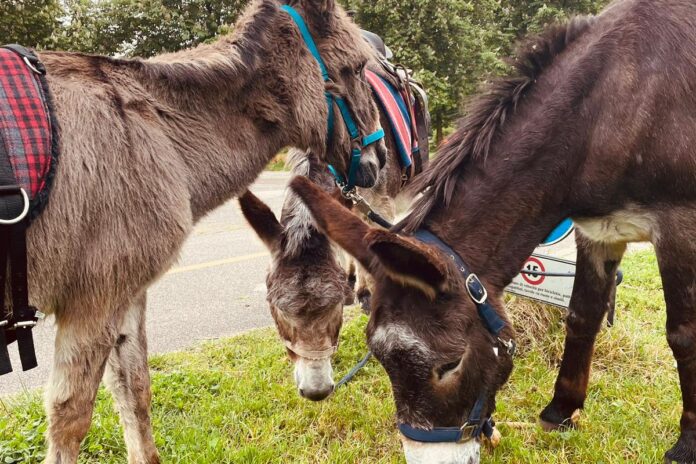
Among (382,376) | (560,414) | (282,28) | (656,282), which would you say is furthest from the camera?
(656,282)

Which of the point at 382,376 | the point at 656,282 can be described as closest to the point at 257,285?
the point at 382,376

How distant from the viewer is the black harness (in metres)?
1.60

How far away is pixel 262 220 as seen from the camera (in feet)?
10.8

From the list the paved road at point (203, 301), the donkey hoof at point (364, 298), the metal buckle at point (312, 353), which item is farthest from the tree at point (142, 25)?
the metal buckle at point (312, 353)

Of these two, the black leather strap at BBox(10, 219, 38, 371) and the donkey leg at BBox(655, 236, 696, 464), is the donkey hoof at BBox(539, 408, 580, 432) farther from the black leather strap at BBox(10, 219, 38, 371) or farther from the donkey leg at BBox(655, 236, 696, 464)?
the black leather strap at BBox(10, 219, 38, 371)

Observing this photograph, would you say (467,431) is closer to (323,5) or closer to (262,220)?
(262,220)

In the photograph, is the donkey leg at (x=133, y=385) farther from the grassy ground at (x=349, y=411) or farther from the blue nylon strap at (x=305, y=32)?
the blue nylon strap at (x=305, y=32)

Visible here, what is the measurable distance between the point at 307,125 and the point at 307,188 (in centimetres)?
75

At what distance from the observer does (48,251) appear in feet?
5.82

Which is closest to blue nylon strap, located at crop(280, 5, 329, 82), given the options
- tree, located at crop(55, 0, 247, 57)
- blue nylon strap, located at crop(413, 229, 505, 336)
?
blue nylon strap, located at crop(413, 229, 505, 336)

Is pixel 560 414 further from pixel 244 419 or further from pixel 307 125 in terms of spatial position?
pixel 307 125

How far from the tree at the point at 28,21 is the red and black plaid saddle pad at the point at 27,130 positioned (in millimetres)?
16670

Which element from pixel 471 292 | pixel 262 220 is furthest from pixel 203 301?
pixel 471 292

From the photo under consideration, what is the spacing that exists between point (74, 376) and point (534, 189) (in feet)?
6.89
